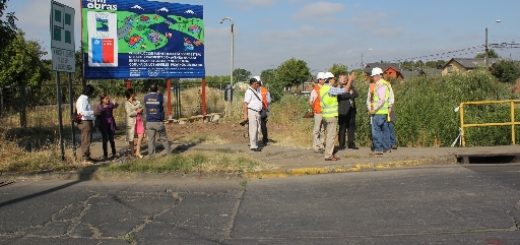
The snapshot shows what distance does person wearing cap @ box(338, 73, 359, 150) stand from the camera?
39.1ft

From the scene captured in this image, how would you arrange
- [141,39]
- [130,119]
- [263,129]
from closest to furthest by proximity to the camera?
[130,119] → [263,129] → [141,39]

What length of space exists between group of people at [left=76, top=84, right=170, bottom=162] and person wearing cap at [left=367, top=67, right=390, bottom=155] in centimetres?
430

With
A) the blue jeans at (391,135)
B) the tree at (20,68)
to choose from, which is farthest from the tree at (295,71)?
the blue jeans at (391,135)

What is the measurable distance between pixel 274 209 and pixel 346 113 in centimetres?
531

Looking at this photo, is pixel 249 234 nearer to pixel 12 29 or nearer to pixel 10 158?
pixel 10 158

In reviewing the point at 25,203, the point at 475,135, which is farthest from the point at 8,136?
the point at 475,135

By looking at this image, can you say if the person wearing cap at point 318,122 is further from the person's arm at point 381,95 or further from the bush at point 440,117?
the bush at point 440,117

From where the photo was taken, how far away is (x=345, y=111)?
39.5 feet

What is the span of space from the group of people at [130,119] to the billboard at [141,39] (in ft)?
20.9

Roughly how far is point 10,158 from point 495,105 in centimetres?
1146

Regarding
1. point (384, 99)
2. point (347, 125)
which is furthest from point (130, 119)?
point (384, 99)

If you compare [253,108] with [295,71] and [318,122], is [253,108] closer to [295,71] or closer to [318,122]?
[318,122]

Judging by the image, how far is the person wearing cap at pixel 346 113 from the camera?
39.1 ft

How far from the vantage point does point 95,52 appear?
59.0ft
